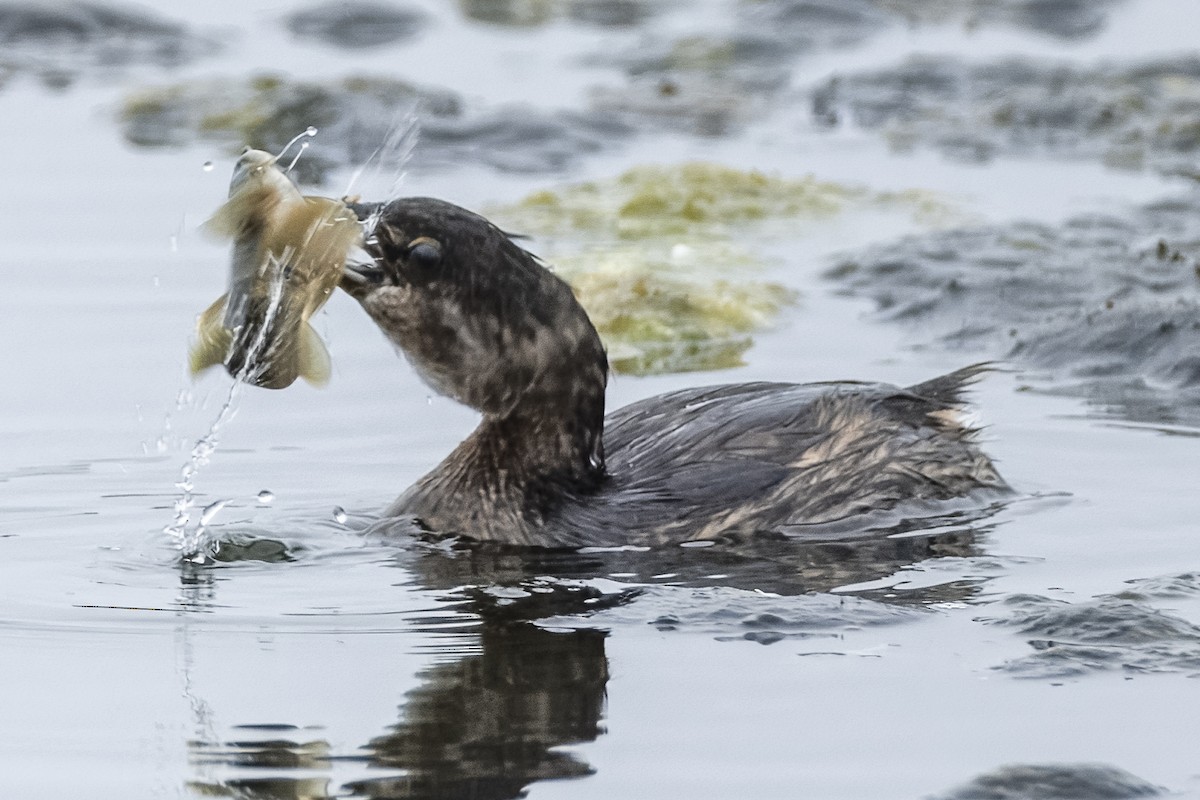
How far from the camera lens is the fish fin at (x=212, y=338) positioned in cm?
685

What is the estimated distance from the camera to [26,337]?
32.0 ft

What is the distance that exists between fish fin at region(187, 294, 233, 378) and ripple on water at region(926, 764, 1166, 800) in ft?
9.59

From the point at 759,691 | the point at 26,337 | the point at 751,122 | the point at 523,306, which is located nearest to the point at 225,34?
the point at 751,122

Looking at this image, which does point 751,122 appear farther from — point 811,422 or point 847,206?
point 811,422

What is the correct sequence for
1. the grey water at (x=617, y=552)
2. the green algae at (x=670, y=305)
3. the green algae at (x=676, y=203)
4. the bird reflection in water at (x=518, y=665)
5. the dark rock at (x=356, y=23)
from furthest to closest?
1. the dark rock at (x=356, y=23)
2. the green algae at (x=676, y=203)
3. the green algae at (x=670, y=305)
4. the grey water at (x=617, y=552)
5. the bird reflection in water at (x=518, y=665)

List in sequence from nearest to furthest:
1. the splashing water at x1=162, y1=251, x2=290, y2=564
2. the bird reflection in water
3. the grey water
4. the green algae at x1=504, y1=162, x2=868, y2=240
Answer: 1. the bird reflection in water
2. the grey water
3. the splashing water at x1=162, y1=251, x2=290, y2=564
4. the green algae at x1=504, y1=162, x2=868, y2=240

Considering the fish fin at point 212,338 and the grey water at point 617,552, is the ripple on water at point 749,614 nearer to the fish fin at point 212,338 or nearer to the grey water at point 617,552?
the grey water at point 617,552

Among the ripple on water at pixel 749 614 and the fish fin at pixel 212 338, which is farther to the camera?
the fish fin at pixel 212 338

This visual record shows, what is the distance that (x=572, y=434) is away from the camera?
7.40 m

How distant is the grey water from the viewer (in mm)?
5285

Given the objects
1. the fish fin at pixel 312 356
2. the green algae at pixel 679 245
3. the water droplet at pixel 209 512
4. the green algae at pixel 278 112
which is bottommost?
the water droplet at pixel 209 512

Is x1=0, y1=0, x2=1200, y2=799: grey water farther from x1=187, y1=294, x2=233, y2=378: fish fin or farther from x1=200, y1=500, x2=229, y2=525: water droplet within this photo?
x1=187, y1=294, x2=233, y2=378: fish fin

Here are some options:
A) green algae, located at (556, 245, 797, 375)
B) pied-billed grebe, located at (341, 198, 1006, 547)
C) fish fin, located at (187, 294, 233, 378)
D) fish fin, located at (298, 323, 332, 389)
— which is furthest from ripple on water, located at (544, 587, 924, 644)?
green algae, located at (556, 245, 797, 375)

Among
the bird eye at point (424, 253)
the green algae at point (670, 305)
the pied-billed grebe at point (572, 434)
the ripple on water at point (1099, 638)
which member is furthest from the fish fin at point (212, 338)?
the green algae at point (670, 305)
